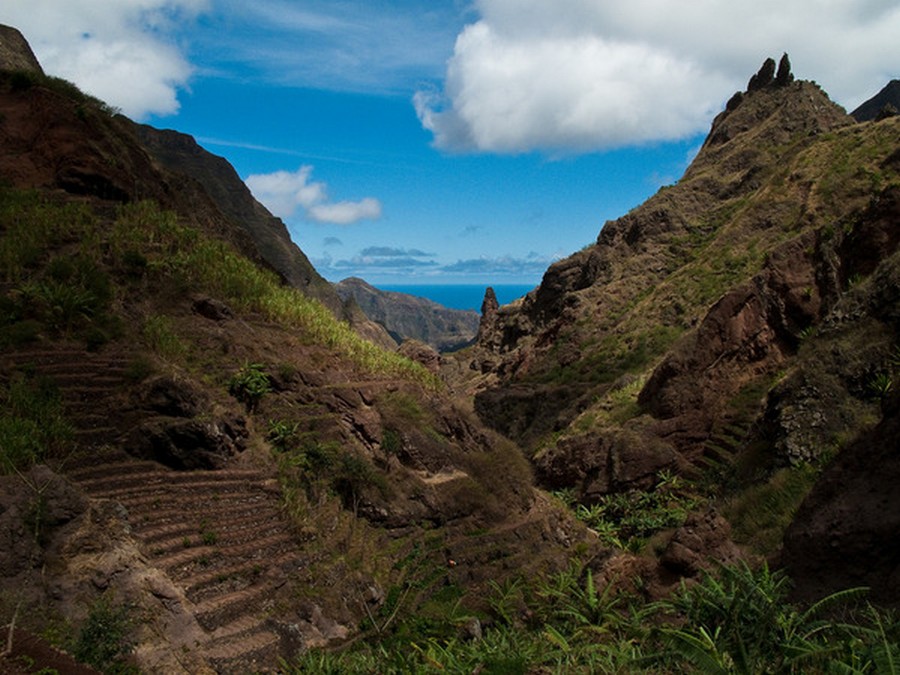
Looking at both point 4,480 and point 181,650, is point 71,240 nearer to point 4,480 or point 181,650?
point 4,480

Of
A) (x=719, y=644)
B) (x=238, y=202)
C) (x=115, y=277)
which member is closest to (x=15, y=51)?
(x=115, y=277)

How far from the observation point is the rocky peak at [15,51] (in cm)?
3134

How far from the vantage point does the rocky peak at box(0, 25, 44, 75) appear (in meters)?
31.3

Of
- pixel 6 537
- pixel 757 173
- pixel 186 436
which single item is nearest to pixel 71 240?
A: pixel 186 436

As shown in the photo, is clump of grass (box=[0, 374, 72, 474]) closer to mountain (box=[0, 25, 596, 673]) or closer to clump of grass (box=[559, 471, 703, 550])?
mountain (box=[0, 25, 596, 673])

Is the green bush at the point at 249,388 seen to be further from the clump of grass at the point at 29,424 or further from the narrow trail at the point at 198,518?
the clump of grass at the point at 29,424

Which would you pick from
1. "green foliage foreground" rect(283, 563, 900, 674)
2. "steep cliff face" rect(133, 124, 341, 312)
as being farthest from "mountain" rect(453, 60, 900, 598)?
"steep cliff face" rect(133, 124, 341, 312)

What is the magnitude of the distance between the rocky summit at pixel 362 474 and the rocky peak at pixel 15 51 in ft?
28.9

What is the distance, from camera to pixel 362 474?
14.0 m

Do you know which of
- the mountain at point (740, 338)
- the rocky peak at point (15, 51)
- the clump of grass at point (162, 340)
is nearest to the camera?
the mountain at point (740, 338)

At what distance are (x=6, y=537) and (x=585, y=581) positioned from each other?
929 centimetres

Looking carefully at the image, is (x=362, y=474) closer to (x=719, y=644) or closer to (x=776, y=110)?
(x=719, y=644)

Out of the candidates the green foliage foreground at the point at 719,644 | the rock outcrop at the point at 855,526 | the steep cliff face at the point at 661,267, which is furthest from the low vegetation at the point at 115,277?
the steep cliff face at the point at 661,267

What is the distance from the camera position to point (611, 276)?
171 ft
